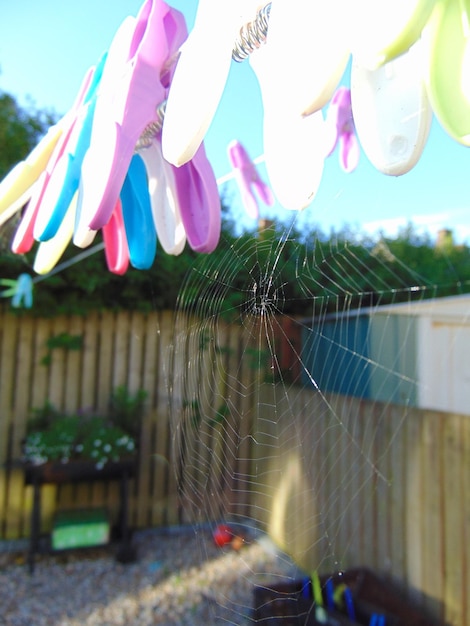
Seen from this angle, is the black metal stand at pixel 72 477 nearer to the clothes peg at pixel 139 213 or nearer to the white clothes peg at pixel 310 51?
the clothes peg at pixel 139 213

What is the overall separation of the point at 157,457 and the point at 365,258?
6.15 ft

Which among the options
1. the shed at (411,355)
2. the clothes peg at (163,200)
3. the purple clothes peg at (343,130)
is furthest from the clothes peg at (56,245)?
the shed at (411,355)

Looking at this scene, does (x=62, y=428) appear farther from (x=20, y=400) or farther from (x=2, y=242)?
(x=2, y=242)

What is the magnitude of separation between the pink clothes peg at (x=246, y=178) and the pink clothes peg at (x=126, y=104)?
0.54m

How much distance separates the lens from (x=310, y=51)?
0.37 metres

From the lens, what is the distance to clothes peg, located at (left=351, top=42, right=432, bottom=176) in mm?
396

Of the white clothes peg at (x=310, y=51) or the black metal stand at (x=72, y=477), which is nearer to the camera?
the white clothes peg at (x=310, y=51)

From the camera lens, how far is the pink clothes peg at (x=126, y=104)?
2.02 feet

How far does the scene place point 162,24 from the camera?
27.8 inches

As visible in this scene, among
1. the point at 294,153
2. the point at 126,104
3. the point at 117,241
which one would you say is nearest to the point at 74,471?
the point at 117,241

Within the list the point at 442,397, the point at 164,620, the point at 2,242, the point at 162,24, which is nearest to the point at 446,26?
the point at 162,24

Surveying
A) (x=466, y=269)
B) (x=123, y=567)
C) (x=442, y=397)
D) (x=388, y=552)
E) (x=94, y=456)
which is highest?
(x=466, y=269)

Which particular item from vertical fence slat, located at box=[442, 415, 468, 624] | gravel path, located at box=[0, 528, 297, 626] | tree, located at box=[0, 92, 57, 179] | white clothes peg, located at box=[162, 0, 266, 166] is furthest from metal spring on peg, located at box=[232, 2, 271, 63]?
tree, located at box=[0, 92, 57, 179]

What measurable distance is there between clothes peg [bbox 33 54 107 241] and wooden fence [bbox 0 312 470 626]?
1.43 ft
